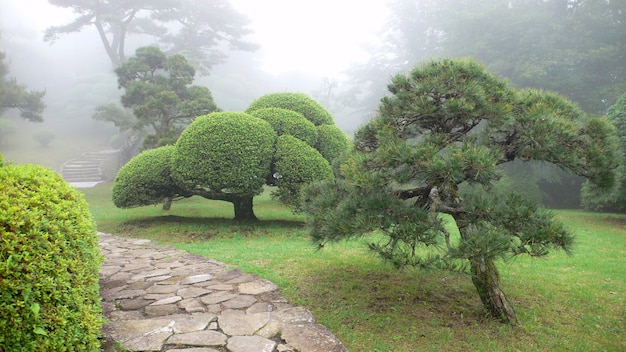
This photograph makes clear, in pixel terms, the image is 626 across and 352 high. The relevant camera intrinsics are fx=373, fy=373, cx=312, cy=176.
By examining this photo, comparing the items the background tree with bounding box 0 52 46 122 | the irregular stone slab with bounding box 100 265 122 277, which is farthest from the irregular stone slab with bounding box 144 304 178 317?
the background tree with bounding box 0 52 46 122

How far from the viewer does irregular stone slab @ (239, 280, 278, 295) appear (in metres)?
3.64

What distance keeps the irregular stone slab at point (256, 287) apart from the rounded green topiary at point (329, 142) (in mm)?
4212

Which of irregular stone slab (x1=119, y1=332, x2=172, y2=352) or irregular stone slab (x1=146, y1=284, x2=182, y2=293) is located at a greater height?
irregular stone slab (x1=119, y1=332, x2=172, y2=352)

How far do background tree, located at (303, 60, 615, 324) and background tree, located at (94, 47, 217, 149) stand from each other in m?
9.46

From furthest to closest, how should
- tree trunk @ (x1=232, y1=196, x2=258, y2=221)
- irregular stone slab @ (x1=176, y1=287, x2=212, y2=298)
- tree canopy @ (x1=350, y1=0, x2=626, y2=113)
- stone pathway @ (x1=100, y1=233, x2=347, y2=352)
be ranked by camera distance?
tree canopy @ (x1=350, y1=0, x2=626, y2=113) → tree trunk @ (x1=232, y1=196, x2=258, y2=221) → irregular stone slab @ (x1=176, y1=287, x2=212, y2=298) → stone pathway @ (x1=100, y1=233, x2=347, y2=352)

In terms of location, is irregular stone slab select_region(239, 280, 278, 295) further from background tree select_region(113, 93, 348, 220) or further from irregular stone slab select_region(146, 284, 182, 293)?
background tree select_region(113, 93, 348, 220)

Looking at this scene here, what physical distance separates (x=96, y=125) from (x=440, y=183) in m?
28.8

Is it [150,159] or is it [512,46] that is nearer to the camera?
[150,159]

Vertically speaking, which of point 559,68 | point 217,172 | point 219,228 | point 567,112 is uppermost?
point 559,68

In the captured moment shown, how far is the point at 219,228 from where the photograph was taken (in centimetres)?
759

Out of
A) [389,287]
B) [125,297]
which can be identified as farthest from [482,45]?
[125,297]

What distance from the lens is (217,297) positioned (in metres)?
3.44

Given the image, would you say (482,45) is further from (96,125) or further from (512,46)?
(96,125)

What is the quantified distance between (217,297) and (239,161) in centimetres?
381
